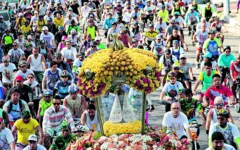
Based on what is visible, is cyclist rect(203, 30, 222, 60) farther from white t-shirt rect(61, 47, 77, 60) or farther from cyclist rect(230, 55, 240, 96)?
white t-shirt rect(61, 47, 77, 60)

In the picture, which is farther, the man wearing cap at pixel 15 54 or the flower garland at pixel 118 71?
the man wearing cap at pixel 15 54

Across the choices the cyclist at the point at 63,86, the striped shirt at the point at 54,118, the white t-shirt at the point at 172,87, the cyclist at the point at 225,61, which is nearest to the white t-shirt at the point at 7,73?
the cyclist at the point at 63,86

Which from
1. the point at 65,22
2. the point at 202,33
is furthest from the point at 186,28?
the point at 202,33

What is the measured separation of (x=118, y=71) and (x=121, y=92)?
0.34 meters

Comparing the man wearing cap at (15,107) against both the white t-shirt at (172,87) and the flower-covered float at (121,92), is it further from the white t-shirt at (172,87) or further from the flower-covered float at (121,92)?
the flower-covered float at (121,92)

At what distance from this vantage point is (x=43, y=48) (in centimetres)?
2634

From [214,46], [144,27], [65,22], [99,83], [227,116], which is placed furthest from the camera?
[144,27]

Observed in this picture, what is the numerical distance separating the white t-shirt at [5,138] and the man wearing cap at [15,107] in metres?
1.64

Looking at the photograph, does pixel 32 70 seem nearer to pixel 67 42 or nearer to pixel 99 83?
pixel 67 42

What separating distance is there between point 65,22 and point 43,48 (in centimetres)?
720

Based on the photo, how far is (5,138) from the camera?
15625mm

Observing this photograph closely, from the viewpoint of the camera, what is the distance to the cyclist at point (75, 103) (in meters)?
17.8

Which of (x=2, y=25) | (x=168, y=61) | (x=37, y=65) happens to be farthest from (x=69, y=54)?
(x=2, y=25)

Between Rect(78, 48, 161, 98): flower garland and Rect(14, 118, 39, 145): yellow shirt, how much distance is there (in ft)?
15.6
